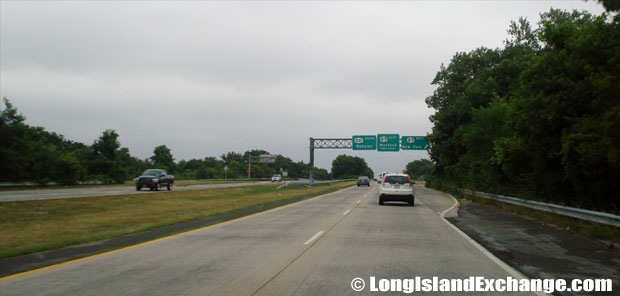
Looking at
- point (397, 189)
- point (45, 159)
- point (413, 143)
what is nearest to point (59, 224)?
point (397, 189)

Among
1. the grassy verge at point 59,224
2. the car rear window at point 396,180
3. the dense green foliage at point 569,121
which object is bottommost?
the grassy verge at point 59,224

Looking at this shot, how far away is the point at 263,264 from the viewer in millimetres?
7574

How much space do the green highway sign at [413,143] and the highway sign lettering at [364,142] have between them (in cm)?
366

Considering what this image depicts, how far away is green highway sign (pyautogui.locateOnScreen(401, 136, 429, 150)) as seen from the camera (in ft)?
184

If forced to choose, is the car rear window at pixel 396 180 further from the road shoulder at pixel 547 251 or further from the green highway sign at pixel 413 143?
the green highway sign at pixel 413 143

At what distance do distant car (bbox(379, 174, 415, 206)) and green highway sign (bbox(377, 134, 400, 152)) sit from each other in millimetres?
33224

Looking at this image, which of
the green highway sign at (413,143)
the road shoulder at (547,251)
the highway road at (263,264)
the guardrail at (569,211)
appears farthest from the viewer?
the green highway sign at (413,143)

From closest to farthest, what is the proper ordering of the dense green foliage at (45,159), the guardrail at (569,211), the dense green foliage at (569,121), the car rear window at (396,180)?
the guardrail at (569,211) → the dense green foliage at (569,121) → the car rear window at (396,180) → the dense green foliage at (45,159)

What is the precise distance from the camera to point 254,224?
557 inches

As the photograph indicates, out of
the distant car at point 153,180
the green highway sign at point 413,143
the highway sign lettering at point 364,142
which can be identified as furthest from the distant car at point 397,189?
the highway sign lettering at point 364,142

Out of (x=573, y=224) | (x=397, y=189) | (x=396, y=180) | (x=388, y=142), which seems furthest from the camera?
(x=388, y=142)

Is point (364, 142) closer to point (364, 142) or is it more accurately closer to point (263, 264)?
point (364, 142)

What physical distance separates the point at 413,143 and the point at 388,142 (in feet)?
10.3

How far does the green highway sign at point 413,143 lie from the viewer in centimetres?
5622
